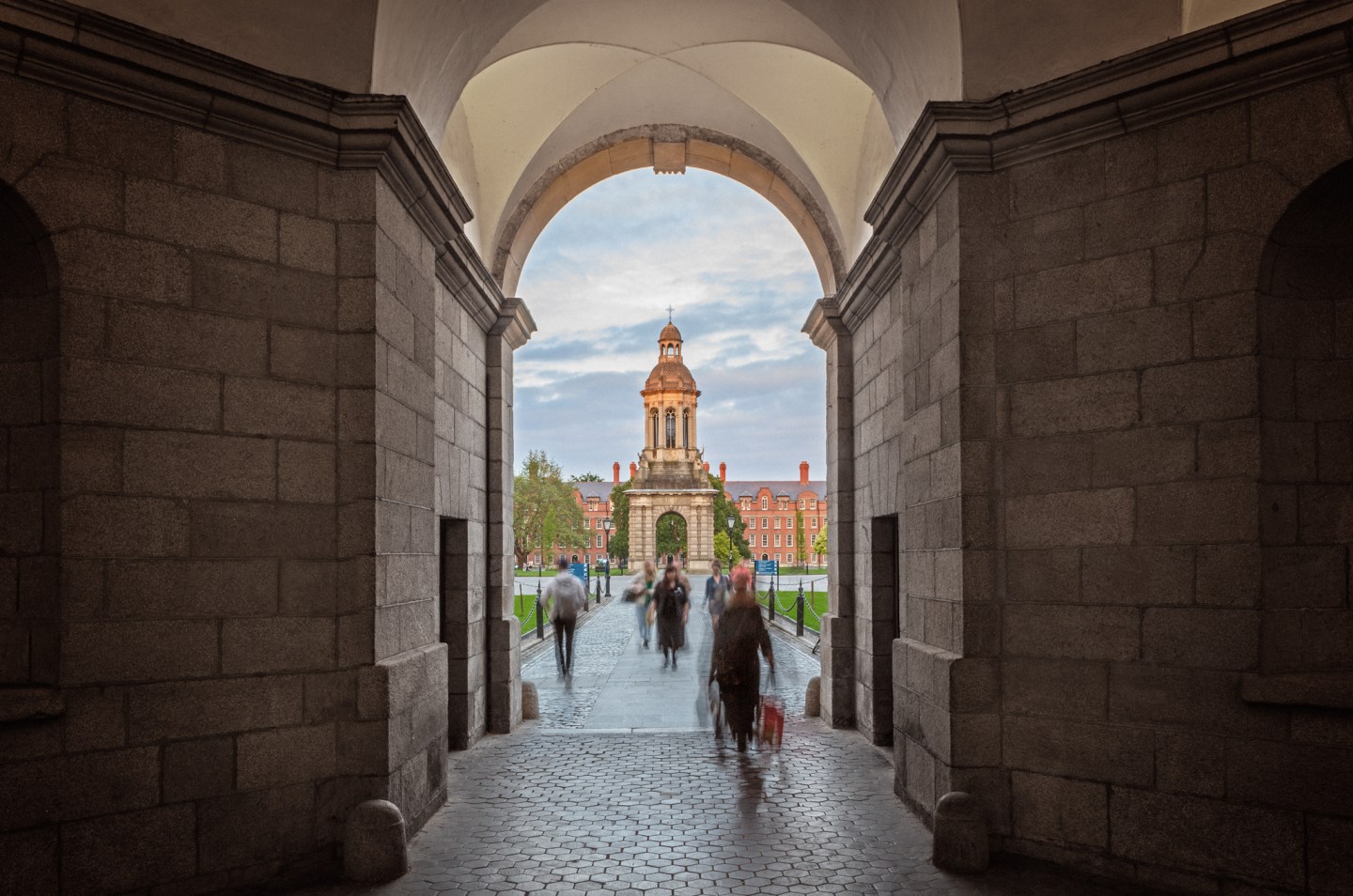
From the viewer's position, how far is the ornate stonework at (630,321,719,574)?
7044 centimetres

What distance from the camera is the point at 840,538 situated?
37.7 feet

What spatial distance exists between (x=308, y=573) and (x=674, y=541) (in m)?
66.5

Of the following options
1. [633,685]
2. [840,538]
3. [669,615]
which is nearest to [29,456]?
[840,538]

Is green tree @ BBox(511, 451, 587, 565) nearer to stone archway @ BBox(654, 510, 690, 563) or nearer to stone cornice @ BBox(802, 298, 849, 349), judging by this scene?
stone archway @ BBox(654, 510, 690, 563)

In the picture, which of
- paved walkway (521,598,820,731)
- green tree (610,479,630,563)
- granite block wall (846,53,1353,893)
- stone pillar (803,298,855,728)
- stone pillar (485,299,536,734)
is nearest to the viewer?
granite block wall (846,53,1353,893)

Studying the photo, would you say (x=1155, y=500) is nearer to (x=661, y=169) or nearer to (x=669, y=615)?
(x=661, y=169)

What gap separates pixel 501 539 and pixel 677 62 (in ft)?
18.6

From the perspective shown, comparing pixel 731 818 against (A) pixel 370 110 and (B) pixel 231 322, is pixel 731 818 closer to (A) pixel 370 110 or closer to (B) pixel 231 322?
(B) pixel 231 322

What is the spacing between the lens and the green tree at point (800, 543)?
10981cm

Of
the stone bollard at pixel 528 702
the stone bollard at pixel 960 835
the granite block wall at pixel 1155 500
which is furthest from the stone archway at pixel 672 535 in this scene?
the stone bollard at pixel 960 835

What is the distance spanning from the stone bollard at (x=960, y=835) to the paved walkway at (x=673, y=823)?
0.35 ft

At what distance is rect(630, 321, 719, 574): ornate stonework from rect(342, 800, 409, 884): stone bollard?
62468 mm

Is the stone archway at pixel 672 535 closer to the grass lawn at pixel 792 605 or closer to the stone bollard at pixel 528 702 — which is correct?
the grass lawn at pixel 792 605

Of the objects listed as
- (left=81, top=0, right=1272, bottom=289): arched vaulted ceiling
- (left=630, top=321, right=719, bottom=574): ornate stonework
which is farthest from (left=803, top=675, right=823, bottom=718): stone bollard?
(left=630, top=321, right=719, bottom=574): ornate stonework
